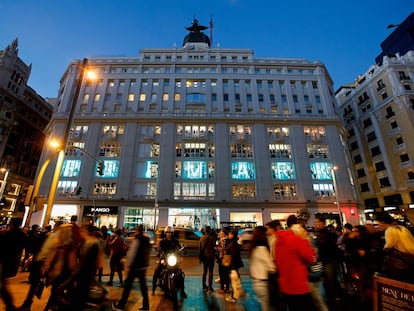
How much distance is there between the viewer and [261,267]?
3.85 meters

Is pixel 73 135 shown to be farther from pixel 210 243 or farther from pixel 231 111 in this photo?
pixel 210 243

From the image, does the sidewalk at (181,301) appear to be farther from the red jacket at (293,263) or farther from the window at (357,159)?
the window at (357,159)

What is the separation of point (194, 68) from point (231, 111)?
13940 mm

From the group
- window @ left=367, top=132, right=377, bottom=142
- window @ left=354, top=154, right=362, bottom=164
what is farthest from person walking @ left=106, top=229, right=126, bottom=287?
window @ left=354, top=154, right=362, bottom=164

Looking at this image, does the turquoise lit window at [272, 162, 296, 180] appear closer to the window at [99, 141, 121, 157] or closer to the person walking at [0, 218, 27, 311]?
the window at [99, 141, 121, 157]

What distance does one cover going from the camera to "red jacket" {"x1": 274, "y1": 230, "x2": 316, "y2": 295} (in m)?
3.03

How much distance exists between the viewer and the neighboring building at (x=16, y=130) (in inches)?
1655

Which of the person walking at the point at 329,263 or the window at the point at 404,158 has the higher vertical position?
the window at the point at 404,158

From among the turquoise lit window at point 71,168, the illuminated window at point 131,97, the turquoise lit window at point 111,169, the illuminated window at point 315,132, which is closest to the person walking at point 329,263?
the turquoise lit window at point 111,169

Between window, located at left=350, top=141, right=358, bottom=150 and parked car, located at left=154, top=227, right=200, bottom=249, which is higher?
window, located at left=350, top=141, right=358, bottom=150

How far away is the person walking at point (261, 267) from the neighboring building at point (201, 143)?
83.7 feet

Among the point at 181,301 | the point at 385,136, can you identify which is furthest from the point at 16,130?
the point at 385,136

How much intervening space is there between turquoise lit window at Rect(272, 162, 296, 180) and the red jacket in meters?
32.4

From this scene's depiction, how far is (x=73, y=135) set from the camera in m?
36.8
